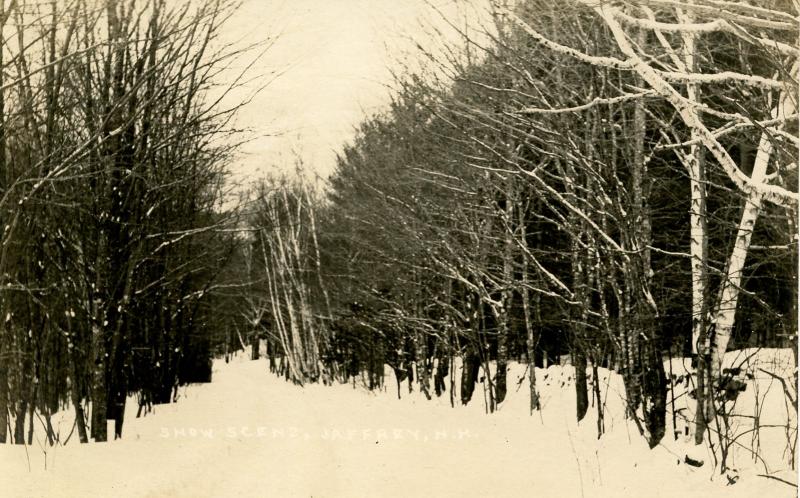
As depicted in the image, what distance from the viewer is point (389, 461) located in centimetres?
823

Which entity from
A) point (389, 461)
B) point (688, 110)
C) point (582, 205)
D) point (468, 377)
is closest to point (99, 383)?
point (389, 461)

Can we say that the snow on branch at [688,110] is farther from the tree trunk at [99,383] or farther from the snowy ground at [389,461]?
the tree trunk at [99,383]

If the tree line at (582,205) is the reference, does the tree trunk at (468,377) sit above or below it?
below


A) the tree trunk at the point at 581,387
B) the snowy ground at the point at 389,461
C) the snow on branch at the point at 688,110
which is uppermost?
the snow on branch at the point at 688,110

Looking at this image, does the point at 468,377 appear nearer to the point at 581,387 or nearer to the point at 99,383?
the point at 581,387

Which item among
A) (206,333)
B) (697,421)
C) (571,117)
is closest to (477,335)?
(571,117)

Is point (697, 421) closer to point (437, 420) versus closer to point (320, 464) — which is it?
point (320, 464)

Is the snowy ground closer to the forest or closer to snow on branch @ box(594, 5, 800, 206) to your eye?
the forest

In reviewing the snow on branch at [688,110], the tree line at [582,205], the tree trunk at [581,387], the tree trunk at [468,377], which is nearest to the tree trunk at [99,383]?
the tree line at [582,205]

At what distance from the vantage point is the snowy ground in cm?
636

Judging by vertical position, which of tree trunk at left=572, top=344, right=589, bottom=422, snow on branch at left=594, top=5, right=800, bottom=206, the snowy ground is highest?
snow on branch at left=594, top=5, right=800, bottom=206

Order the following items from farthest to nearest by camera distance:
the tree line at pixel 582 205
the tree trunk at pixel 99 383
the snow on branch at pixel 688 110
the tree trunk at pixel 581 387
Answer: the tree trunk at pixel 581 387
the tree trunk at pixel 99 383
the tree line at pixel 582 205
the snow on branch at pixel 688 110

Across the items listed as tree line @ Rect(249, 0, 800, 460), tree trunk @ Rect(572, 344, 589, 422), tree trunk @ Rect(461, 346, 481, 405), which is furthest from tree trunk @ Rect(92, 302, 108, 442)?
tree trunk @ Rect(461, 346, 481, 405)

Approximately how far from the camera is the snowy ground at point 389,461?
20.9ft
